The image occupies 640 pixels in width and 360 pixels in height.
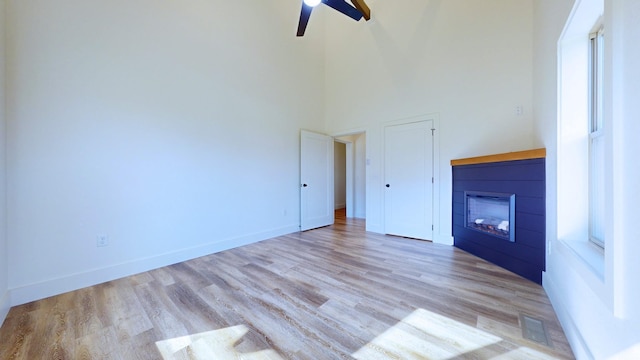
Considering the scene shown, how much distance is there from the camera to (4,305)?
1.75m

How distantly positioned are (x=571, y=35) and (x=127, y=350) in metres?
3.56

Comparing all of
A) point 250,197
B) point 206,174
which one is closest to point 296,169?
point 250,197

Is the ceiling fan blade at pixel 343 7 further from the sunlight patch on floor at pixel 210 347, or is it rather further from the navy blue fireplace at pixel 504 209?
the sunlight patch on floor at pixel 210 347

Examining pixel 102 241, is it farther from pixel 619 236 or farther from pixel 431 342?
pixel 619 236

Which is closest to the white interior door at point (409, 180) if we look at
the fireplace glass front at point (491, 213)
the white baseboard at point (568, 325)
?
the fireplace glass front at point (491, 213)

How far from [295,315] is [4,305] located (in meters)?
2.21

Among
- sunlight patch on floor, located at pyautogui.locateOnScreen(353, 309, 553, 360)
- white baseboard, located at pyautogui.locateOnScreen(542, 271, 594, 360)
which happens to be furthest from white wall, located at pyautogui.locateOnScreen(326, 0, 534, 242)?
sunlight patch on floor, located at pyautogui.locateOnScreen(353, 309, 553, 360)

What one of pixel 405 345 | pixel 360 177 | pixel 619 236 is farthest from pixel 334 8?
pixel 360 177

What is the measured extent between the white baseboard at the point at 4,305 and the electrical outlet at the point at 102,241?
611 mm

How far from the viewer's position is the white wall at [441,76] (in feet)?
9.53

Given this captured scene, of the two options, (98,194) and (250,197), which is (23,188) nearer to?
(98,194)

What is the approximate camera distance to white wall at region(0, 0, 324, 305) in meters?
2.01

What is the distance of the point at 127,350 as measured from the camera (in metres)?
1.39

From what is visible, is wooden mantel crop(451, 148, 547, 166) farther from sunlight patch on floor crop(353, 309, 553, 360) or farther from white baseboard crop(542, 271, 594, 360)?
sunlight patch on floor crop(353, 309, 553, 360)
